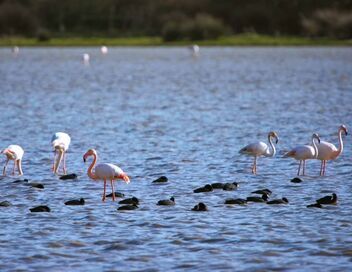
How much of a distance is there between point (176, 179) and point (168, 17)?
9536 centimetres

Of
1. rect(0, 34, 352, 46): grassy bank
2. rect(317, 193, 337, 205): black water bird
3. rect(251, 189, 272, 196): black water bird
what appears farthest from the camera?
rect(0, 34, 352, 46): grassy bank

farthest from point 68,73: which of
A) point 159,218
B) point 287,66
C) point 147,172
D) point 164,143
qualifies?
point 159,218

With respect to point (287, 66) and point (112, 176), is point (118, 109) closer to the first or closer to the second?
point (112, 176)

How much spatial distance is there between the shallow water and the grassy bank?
48.6 meters

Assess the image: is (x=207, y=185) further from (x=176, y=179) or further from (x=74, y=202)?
(x=74, y=202)

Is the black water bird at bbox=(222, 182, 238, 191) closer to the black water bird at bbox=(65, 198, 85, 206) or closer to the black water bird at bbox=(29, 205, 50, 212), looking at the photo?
the black water bird at bbox=(65, 198, 85, 206)

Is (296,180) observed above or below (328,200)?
above

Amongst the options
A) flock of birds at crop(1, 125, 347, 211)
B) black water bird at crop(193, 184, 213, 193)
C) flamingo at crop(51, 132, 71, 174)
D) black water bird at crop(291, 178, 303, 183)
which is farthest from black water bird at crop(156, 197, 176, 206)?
flamingo at crop(51, 132, 71, 174)

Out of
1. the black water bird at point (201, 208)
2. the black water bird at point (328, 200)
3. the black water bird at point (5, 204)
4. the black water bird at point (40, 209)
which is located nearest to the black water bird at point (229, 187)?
the black water bird at point (201, 208)

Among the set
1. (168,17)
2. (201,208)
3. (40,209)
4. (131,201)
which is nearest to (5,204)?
(40,209)

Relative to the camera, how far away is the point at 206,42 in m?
106

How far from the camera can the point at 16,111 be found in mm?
36031

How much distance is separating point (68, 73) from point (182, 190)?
45.3m

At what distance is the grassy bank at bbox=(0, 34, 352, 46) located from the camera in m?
100
